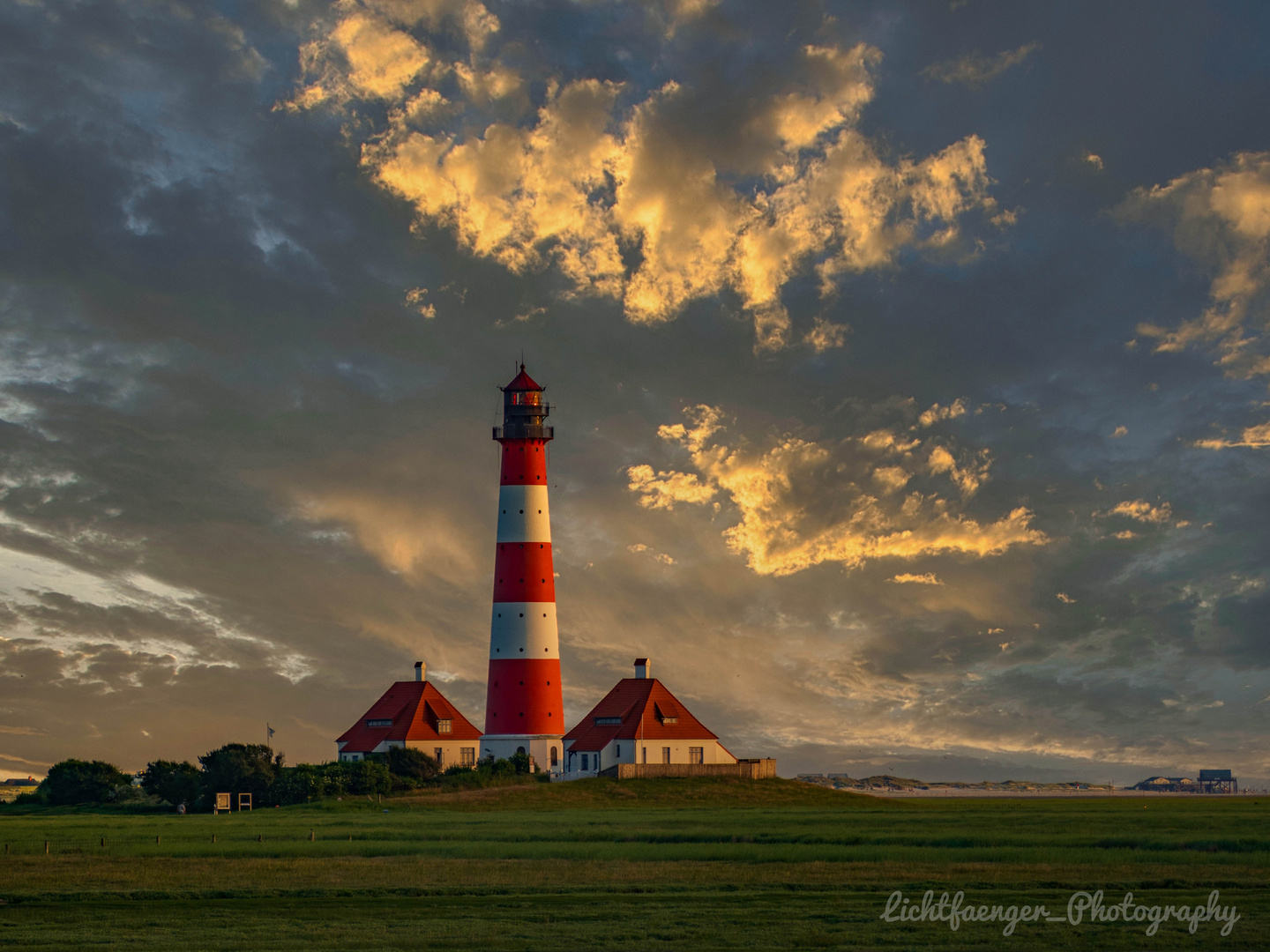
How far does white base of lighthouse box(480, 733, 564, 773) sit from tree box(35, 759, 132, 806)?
78.2ft

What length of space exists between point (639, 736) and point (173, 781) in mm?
30438

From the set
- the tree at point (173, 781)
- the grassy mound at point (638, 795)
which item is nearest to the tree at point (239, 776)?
the tree at point (173, 781)

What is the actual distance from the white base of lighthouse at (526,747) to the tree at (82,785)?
2384cm

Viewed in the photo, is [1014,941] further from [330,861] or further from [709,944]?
[330,861]

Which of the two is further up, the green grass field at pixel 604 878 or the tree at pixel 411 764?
the tree at pixel 411 764

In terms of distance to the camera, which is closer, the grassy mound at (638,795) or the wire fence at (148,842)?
the wire fence at (148,842)

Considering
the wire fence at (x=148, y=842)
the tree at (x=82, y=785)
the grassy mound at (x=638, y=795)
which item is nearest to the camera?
the wire fence at (x=148, y=842)

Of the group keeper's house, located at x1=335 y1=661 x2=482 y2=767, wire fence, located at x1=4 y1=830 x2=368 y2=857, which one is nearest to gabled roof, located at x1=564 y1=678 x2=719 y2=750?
keeper's house, located at x1=335 y1=661 x2=482 y2=767

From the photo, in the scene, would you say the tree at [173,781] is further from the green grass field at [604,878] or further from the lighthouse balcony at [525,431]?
the lighthouse balcony at [525,431]

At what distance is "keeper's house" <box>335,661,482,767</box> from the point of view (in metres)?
87.8

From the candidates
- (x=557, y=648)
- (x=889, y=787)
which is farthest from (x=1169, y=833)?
(x=889, y=787)

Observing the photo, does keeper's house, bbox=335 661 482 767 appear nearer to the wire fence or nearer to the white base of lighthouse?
the white base of lighthouse

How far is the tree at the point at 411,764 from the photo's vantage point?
8194 centimetres

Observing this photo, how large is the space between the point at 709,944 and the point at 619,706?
6480 centimetres
